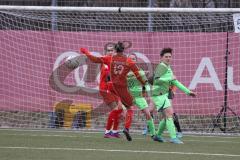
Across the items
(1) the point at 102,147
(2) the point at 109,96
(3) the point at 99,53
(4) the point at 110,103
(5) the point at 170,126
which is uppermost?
(3) the point at 99,53

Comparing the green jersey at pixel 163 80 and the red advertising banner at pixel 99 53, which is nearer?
the green jersey at pixel 163 80

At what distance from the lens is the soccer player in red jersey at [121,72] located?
45.5 ft

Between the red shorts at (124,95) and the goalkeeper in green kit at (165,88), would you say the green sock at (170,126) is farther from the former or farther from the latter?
the red shorts at (124,95)

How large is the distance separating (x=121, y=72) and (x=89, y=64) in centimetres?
348

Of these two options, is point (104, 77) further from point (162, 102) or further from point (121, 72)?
point (162, 102)

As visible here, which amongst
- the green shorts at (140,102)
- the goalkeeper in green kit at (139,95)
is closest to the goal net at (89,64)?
the goalkeeper in green kit at (139,95)

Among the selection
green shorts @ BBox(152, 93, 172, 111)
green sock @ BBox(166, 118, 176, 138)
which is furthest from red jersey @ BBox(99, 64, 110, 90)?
green sock @ BBox(166, 118, 176, 138)

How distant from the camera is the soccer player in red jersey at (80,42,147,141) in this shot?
1386cm

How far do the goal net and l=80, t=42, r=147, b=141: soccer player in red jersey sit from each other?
2374 millimetres

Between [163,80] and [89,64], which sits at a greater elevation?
[89,64]

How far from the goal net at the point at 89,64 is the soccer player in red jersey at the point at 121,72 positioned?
7.79ft

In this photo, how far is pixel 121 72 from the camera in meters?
14.0

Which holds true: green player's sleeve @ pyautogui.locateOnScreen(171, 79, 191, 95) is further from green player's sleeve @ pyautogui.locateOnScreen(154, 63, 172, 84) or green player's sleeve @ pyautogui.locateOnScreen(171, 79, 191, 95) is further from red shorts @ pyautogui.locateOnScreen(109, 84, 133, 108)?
red shorts @ pyautogui.locateOnScreen(109, 84, 133, 108)

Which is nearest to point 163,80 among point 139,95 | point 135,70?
point 135,70
